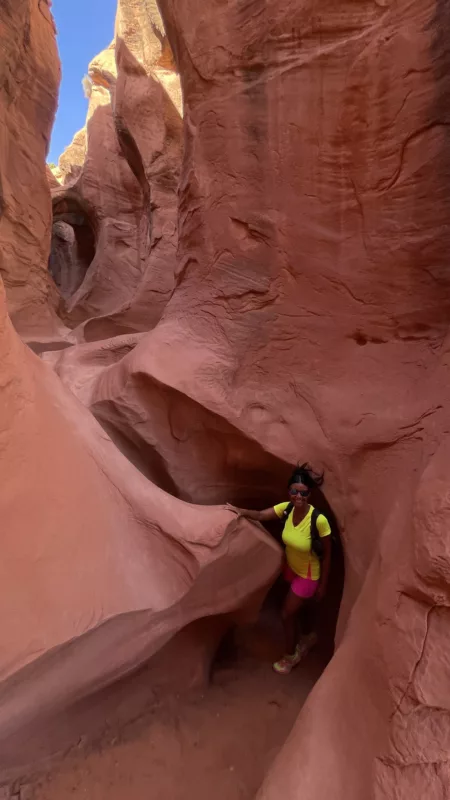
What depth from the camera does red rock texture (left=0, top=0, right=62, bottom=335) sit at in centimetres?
574

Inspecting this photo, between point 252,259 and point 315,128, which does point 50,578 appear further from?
point 315,128

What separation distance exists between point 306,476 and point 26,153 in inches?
Result: 250

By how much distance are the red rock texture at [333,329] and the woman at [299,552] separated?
0.46 ft

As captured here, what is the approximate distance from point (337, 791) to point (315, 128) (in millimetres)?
2838

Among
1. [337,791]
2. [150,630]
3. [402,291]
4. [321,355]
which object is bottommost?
[337,791]

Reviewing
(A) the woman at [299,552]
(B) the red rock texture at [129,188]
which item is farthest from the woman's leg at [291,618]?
(B) the red rock texture at [129,188]

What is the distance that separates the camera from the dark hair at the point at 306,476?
233 cm

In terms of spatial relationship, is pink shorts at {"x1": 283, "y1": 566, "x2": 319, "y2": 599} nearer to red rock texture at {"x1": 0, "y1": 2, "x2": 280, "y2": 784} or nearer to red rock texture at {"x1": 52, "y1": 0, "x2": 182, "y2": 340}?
red rock texture at {"x1": 0, "y1": 2, "x2": 280, "y2": 784}

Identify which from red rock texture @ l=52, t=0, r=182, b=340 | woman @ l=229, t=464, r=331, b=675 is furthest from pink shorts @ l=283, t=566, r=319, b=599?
red rock texture @ l=52, t=0, r=182, b=340

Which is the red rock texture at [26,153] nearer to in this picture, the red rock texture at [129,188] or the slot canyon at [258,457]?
the red rock texture at [129,188]

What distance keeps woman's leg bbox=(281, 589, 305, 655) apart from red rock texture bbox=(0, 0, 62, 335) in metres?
5.41

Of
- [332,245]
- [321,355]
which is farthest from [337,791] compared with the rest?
[332,245]

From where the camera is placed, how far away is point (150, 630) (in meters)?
1.96

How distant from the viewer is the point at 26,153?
20.9 feet
